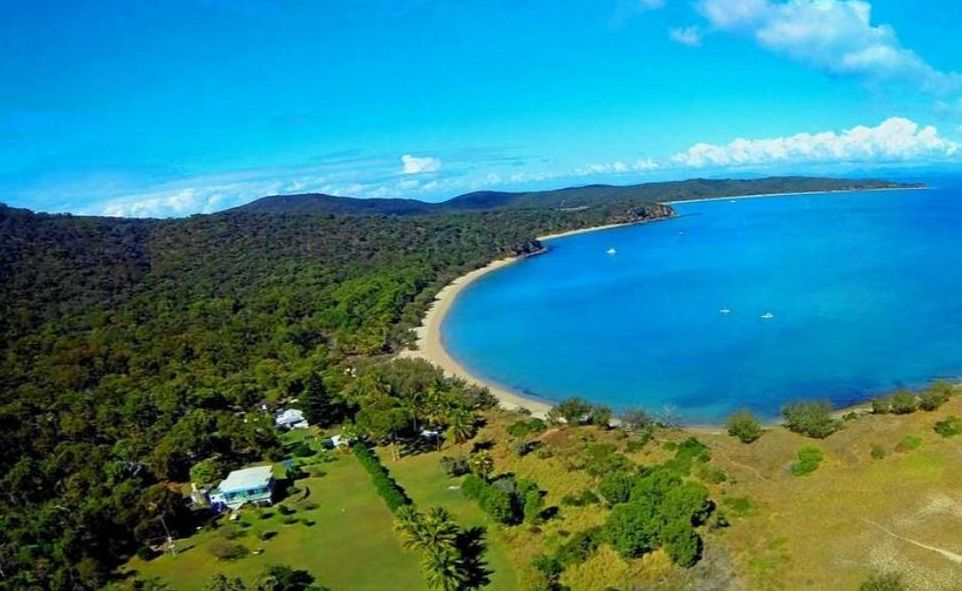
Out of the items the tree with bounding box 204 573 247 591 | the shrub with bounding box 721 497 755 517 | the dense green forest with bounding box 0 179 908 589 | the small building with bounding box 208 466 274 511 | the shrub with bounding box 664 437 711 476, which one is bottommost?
the shrub with bounding box 721 497 755 517

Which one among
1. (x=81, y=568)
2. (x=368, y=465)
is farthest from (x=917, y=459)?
(x=81, y=568)

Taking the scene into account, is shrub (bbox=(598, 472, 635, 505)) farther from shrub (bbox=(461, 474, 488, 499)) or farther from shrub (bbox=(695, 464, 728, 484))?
shrub (bbox=(461, 474, 488, 499))

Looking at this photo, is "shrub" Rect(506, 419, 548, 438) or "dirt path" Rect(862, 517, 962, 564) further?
"shrub" Rect(506, 419, 548, 438)

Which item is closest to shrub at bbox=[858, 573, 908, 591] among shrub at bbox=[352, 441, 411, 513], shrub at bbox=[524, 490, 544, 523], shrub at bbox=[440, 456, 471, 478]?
shrub at bbox=[524, 490, 544, 523]

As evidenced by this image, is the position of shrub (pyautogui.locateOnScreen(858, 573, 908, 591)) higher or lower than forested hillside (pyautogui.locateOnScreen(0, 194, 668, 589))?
lower

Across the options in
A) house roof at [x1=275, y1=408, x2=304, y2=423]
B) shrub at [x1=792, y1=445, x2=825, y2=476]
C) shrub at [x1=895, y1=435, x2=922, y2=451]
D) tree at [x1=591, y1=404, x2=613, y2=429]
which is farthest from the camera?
house roof at [x1=275, y1=408, x2=304, y2=423]

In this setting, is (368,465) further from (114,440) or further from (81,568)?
(114,440)

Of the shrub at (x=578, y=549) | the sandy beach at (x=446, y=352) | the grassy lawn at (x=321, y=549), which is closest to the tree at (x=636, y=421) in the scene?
the sandy beach at (x=446, y=352)

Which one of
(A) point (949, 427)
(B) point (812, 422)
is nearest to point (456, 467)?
(B) point (812, 422)

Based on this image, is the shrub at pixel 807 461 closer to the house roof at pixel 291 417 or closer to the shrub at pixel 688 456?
the shrub at pixel 688 456
